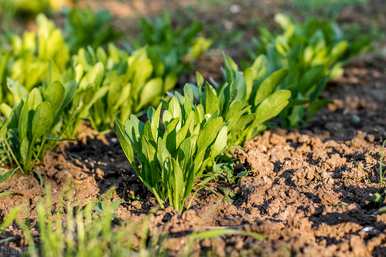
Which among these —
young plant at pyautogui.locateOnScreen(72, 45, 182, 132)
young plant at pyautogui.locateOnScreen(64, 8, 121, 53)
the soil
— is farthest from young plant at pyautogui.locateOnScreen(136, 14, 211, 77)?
the soil

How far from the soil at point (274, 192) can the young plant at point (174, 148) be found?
0.31ft

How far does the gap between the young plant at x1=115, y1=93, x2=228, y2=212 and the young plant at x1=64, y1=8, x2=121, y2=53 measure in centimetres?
196

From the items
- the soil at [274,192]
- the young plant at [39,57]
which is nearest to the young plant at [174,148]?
the soil at [274,192]

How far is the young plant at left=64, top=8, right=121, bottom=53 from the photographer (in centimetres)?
476

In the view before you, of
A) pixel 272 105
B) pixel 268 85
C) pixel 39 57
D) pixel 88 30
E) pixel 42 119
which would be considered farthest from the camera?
pixel 88 30

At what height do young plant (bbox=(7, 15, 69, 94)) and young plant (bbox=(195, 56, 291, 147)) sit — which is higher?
young plant (bbox=(7, 15, 69, 94))

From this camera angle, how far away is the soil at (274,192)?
8.29ft

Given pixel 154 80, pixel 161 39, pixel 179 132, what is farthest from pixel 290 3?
pixel 179 132

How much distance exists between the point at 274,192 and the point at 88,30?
2560 mm

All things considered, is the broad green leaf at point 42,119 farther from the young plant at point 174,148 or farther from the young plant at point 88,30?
the young plant at point 88,30

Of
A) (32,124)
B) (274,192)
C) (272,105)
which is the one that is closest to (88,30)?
(32,124)

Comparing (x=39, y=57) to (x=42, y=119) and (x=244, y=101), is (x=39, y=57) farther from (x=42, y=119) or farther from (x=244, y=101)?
(x=244, y=101)

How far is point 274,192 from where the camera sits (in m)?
2.87

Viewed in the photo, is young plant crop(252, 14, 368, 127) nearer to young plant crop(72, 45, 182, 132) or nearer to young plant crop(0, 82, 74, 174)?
young plant crop(72, 45, 182, 132)
